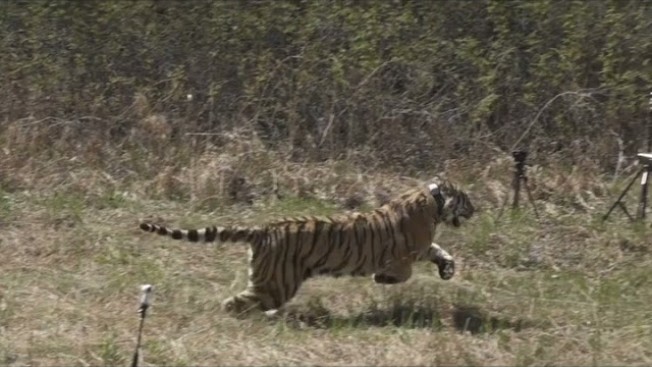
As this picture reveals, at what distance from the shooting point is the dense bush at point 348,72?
37.0 feet

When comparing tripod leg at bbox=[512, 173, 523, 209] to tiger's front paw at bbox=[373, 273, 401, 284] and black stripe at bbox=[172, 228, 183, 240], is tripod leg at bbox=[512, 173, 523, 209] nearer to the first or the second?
tiger's front paw at bbox=[373, 273, 401, 284]

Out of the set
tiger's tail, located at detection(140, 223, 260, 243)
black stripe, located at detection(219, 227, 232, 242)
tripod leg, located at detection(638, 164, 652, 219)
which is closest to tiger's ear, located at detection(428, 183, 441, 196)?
tiger's tail, located at detection(140, 223, 260, 243)

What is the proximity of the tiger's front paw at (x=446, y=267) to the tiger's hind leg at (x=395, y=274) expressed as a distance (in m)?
0.24

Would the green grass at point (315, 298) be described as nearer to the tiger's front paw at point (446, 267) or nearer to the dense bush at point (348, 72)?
the tiger's front paw at point (446, 267)

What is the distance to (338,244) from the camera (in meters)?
7.53

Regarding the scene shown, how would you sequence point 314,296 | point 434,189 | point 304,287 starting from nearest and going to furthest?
point 314,296, point 304,287, point 434,189

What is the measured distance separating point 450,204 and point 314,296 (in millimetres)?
1155

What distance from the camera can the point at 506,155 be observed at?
11008 millimetres

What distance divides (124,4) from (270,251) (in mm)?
5618

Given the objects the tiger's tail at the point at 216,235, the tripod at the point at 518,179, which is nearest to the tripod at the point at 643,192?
the tripod at the point at 518,179

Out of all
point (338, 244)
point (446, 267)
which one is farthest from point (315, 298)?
point (446, 267)

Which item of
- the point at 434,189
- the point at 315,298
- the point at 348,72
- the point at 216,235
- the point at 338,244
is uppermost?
the point at 348,72

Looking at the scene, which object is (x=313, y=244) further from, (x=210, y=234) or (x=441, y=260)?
(x=441, y=260)

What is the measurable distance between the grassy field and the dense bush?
61.4 inches
